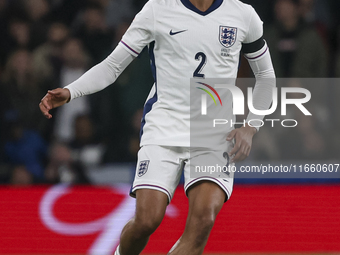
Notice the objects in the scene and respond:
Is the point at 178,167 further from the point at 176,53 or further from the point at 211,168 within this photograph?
the point at 176,53

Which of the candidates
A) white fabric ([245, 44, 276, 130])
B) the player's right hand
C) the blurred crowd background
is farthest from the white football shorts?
the blurred crowd background

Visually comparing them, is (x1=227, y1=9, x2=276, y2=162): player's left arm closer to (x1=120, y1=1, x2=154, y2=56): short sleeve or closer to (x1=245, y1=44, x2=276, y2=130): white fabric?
(x1=245, y1=44, x2=276, y2=130): white fabric

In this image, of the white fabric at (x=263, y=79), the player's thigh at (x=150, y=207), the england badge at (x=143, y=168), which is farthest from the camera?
the white fabric at (x=263, y=79)

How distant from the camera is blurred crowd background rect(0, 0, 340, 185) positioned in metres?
6.04

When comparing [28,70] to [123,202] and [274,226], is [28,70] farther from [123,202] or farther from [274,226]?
[274,226]

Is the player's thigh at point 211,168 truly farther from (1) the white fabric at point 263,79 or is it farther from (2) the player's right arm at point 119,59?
(2) the player's right arm at point 119,59

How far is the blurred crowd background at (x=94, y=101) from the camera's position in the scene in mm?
6039

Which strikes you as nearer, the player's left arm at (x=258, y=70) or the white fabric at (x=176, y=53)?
the white fabric at (x=176, y=53)

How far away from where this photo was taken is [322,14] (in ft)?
22.2

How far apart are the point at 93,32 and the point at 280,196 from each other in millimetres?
2905

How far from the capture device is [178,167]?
320 centimetres

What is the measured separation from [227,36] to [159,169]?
845 millimetres

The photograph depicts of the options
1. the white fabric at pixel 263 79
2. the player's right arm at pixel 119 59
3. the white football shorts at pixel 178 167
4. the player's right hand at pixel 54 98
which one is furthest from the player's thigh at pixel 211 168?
the player's right hand at pixel 54 98

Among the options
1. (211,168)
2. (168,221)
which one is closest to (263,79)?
(211,168)
